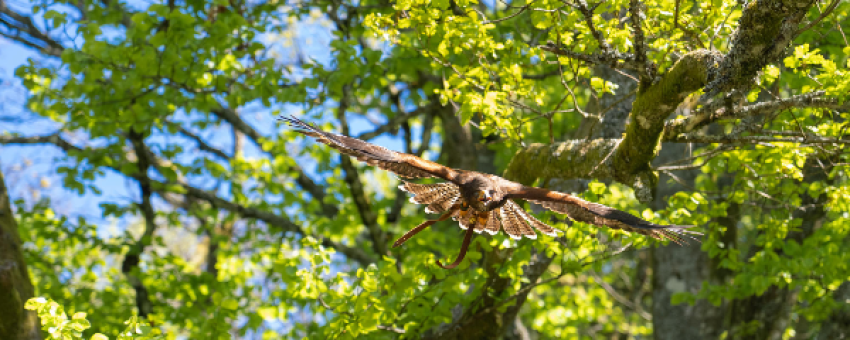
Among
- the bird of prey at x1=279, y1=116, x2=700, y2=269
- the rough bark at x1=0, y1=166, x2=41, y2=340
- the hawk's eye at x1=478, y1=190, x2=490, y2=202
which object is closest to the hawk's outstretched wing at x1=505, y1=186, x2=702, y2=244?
the bird of prey at x1=279, y1=116, x2=700, y2=269

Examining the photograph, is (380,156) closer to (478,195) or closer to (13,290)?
(478,195)

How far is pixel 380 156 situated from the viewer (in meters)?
3.63

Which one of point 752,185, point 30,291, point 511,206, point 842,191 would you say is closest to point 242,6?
point 30,291

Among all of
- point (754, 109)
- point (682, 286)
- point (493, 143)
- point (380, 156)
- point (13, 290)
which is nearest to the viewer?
point (754, 109)

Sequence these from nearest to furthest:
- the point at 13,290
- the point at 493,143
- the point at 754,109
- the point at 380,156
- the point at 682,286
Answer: the point at 754,109
the point at 380,156
the point at 13,290
the point at 493,143
the point at 682,286

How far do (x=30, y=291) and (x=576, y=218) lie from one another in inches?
140

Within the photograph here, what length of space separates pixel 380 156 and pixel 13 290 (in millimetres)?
2470

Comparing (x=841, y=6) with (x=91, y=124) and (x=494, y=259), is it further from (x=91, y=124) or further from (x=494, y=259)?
(x=91, y=124)

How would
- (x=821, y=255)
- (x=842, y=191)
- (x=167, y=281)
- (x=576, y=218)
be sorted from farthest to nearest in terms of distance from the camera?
(x=167, y=281), (x=821, y=255), (x=842, y=191), (x=576, y=218)

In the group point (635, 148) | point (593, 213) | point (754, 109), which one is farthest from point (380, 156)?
point (754, 109)

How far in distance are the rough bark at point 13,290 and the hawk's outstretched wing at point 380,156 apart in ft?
6.83

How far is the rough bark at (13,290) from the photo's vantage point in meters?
3.97

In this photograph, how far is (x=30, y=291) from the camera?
4.25 metres

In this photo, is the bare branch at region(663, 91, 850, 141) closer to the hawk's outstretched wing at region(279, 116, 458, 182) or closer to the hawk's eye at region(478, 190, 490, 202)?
Result: the hawk's eye at region(478, 190, 490, 202)
